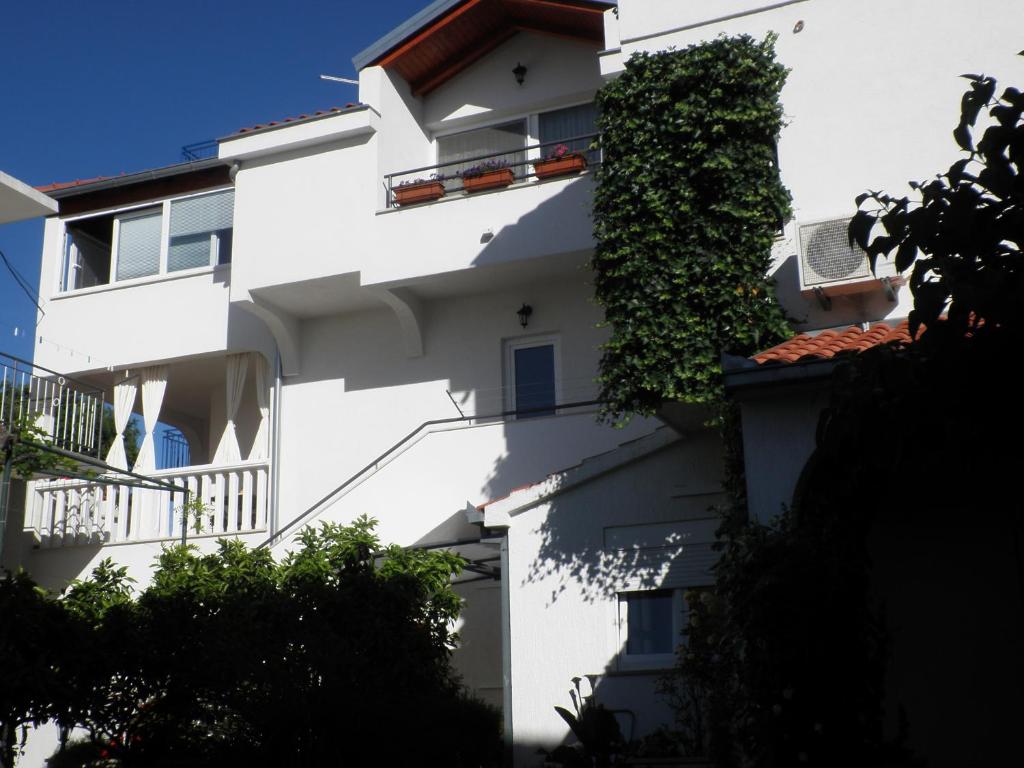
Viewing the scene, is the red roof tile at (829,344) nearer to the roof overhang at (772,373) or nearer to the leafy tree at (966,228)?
the roof overhang at (772,373)

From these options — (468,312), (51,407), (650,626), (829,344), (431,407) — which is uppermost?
(468,312)

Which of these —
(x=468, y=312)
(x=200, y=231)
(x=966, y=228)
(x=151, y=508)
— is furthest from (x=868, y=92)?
(x=151, y=508)

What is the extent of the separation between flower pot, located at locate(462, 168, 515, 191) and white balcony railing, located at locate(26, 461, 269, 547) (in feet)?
Answer: 15.8

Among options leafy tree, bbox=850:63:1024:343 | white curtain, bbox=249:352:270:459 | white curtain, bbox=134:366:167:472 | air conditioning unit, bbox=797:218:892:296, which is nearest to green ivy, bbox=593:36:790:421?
air conditioning unit, bbox=797:218:892:296

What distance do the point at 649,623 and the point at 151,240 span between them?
10972mm

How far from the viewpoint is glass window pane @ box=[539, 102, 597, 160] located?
16.5 metres

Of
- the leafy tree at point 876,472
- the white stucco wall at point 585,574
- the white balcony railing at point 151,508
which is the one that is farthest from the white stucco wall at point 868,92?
the white balcony railing at point 151,508

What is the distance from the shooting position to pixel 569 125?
16.7m

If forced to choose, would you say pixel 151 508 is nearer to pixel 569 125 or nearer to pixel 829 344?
pixel 569 125

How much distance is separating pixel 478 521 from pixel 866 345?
15.6 ft

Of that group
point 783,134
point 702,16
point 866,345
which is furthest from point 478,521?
point 702,16

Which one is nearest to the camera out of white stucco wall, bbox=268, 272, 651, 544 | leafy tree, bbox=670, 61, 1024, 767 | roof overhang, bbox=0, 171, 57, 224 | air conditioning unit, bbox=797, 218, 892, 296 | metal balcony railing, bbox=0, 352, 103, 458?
leafy tree, bbox=670, 61, 1024, 767

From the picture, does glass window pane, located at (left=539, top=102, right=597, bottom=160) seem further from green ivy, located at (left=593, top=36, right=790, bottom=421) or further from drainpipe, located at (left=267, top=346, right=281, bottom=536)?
drainpipe, located at (left=267, top=346, right=281, bottom=536)

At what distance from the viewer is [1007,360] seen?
5.18 m
